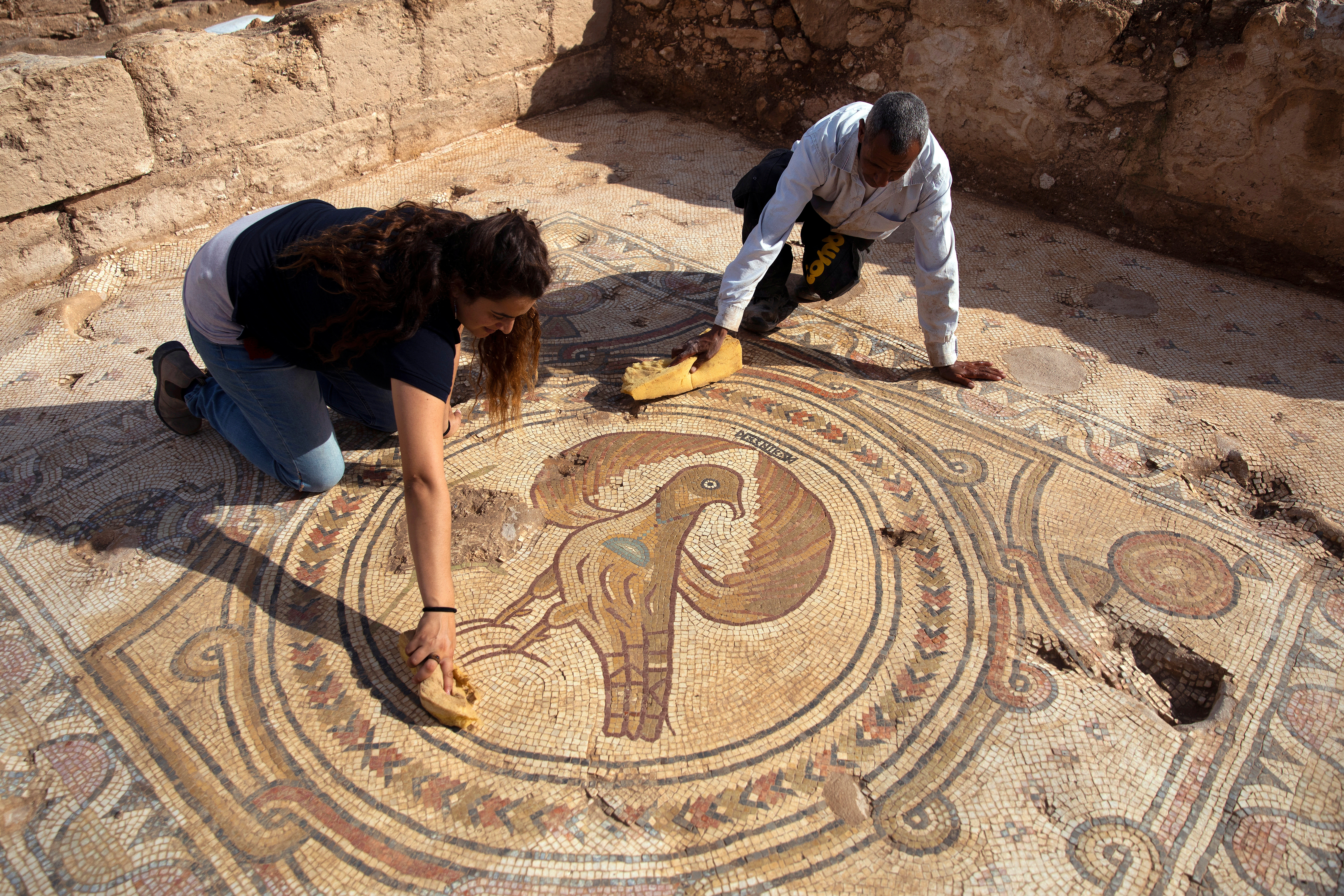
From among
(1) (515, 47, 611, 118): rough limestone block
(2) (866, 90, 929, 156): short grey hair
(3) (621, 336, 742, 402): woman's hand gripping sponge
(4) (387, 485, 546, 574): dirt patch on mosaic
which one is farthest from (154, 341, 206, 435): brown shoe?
(1) (515, 47, 611, 118): rough limestone block

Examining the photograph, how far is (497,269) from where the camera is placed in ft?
6.10

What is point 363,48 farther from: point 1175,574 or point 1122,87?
point 1175,574

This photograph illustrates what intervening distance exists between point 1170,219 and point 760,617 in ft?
11.7

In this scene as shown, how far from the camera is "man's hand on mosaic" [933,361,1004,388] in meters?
3.28

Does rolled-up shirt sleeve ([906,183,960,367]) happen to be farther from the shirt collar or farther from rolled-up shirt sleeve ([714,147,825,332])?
rolled-up shirt sleeve ([714,147,825,332])

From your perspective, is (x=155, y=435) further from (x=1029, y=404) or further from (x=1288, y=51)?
(x=1288, y=51)

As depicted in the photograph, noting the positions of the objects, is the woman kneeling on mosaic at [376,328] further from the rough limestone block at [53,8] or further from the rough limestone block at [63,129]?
the rough limestone block at [53,8]

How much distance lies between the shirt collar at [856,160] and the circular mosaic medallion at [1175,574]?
1470 mm

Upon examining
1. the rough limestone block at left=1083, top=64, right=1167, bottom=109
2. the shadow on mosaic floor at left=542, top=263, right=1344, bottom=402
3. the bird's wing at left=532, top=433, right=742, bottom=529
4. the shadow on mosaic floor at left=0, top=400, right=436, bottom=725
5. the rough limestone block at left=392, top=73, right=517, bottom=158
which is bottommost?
the shadow on mosaic floor at left=0, top=400, right=436, bottom=725

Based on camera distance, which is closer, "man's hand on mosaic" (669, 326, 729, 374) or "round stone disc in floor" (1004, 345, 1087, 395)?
"man's hand on mosaic" (669, 326, 729, 374)

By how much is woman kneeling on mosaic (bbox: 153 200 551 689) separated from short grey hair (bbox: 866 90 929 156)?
127 cm

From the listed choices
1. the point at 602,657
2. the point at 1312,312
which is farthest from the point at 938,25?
the point at 602,657

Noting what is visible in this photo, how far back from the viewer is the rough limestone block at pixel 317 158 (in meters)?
4.35

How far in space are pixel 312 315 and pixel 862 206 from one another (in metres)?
2.07
